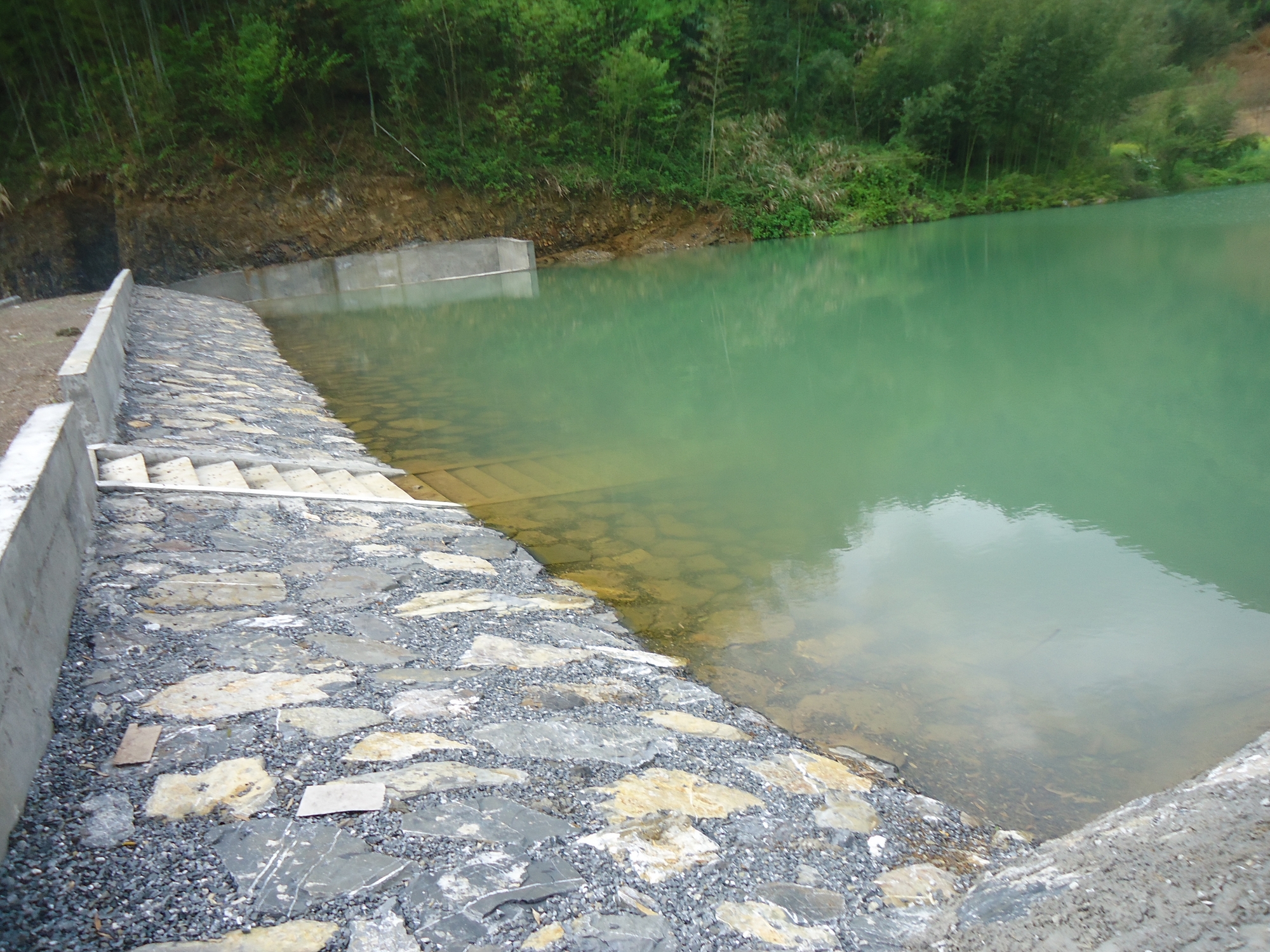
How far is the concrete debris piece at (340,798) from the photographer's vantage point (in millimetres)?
2141

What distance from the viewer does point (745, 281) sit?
14.8 meters

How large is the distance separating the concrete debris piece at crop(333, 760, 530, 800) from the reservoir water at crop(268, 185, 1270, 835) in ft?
4.11

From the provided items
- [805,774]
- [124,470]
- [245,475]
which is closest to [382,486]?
[245,475]

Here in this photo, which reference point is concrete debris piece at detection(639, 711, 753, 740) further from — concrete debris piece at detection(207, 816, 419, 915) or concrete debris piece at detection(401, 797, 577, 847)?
concrete debris piece at detection(207, 816, 419, 915)

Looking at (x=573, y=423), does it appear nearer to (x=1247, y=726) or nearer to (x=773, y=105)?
(x=1247, y=726)

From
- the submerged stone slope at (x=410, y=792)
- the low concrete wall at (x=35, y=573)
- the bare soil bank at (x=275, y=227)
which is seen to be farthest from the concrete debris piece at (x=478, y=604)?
the bare soil bank at (x=275, y=227)

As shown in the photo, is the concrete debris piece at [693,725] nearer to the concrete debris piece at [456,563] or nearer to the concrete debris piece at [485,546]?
the concrete debris piece at [456,563]

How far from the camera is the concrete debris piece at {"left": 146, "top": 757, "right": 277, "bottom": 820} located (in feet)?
6.86

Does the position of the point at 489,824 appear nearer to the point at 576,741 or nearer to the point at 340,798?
the point at 340,798

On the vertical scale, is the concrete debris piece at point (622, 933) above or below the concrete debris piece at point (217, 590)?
below

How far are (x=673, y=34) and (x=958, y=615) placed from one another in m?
22.7

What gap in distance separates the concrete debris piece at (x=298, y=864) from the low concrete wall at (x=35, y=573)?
449 mm

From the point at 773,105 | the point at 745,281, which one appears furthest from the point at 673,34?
the point at 745,281

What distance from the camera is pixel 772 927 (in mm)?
1916
